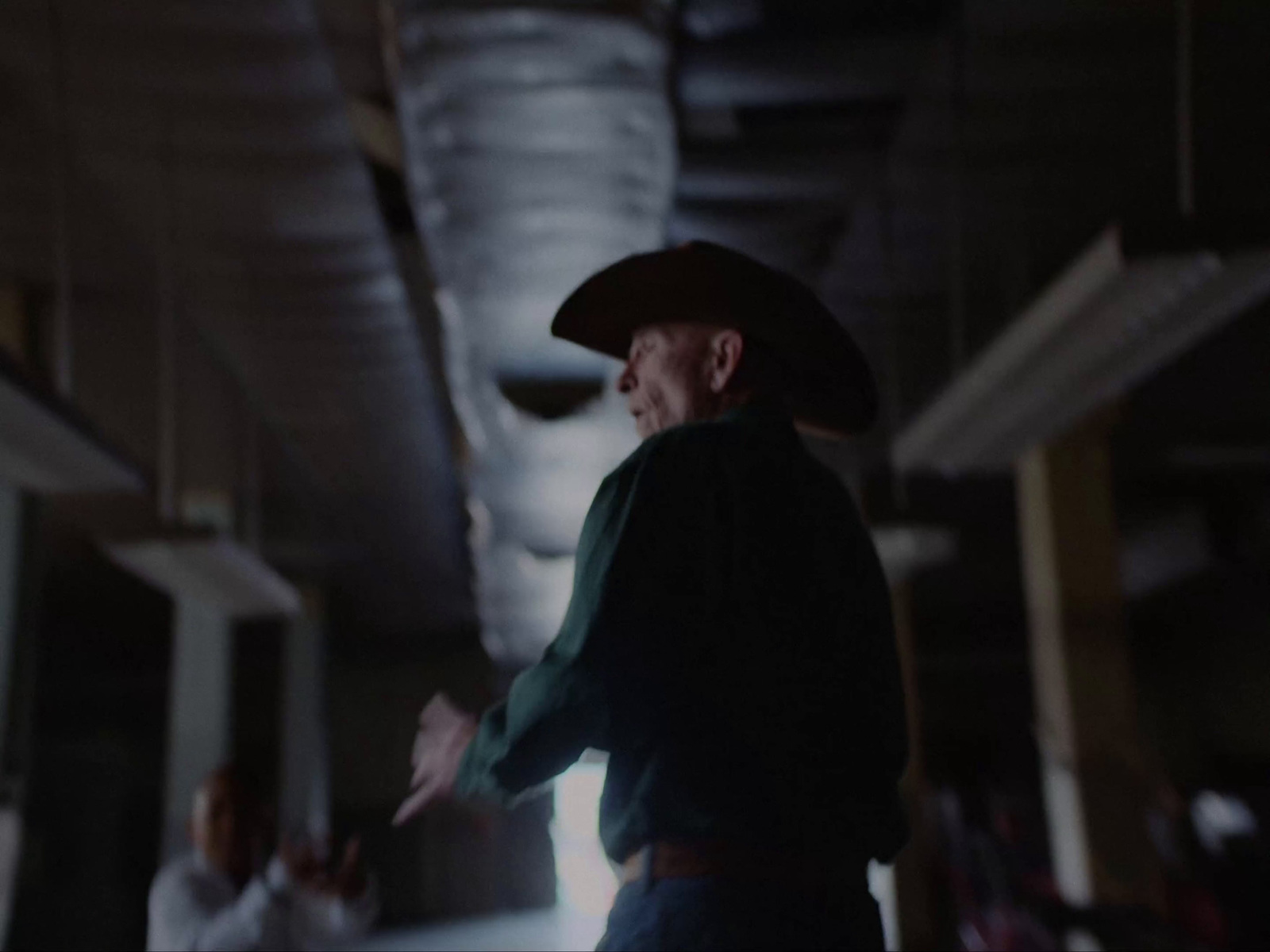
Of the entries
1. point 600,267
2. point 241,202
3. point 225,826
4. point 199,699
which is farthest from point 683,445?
point 199,699

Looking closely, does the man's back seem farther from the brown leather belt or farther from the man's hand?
the man's hand

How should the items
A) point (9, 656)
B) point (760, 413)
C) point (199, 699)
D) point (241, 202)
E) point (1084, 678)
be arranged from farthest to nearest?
point (199, 699), point (1084, 678), point (9, 656), point (241, 202), point (760, 413)

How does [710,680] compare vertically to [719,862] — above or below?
above

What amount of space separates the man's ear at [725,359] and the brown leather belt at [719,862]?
1.38 feet

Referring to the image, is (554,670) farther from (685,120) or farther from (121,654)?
(121,654)

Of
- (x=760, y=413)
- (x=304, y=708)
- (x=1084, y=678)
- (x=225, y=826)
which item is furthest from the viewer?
(x=304, y=708)

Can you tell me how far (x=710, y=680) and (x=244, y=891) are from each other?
87.1 inches

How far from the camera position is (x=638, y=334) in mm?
1377

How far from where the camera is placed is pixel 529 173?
10.5ft

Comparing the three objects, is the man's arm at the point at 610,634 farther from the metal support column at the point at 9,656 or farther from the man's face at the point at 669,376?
the metal support column at the point at 9,656

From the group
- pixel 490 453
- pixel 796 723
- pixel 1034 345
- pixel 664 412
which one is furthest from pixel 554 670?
pixel 490 453

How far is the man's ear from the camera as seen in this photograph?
1323 millimetres

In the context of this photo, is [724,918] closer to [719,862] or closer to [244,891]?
[719,862]

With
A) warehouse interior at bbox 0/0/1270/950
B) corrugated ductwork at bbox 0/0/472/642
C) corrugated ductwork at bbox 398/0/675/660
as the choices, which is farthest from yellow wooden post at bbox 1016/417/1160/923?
corrugated ductwork at bbox 0/0/472/642
